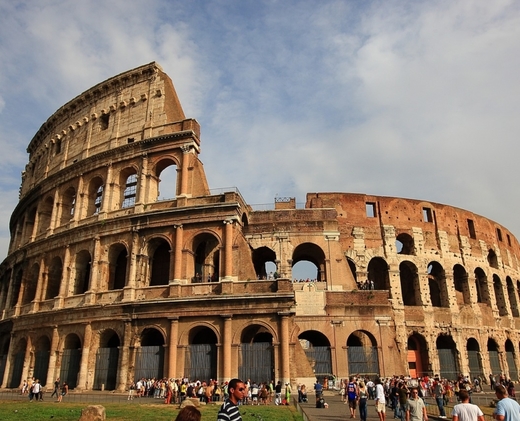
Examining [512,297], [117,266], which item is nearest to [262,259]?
[117,266]

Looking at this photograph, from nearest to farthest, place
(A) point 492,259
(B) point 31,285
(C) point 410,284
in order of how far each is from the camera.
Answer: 1. (B) point 31,285
2. (C) point 410,284
3. (A) point 492,259

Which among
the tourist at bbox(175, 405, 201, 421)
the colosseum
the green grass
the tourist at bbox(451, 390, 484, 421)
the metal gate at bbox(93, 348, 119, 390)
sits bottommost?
the green grass

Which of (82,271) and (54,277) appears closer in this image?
(82,271)

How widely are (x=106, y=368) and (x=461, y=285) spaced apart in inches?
897

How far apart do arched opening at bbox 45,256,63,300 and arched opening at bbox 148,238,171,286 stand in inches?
256

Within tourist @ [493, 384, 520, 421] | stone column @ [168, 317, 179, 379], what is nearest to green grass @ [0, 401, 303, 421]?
stone column @ [168, 317, 179, 379]

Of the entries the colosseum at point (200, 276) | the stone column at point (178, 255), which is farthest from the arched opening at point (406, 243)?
the stone column at point (178, 255)

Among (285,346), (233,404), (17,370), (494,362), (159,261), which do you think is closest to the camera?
(233,404)

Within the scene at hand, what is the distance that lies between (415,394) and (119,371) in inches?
623

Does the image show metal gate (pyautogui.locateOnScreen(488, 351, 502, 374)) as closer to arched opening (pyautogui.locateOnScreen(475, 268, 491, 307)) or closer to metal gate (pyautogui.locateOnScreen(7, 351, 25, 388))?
arched opening (pyautogui.locateOnScreen(475, 268, 491, 307))

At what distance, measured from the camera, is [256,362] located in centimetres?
2022

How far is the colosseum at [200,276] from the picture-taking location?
20.9 meters

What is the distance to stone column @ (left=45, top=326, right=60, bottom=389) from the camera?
2273 centimetres

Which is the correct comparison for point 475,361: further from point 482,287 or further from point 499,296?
point 499,296
